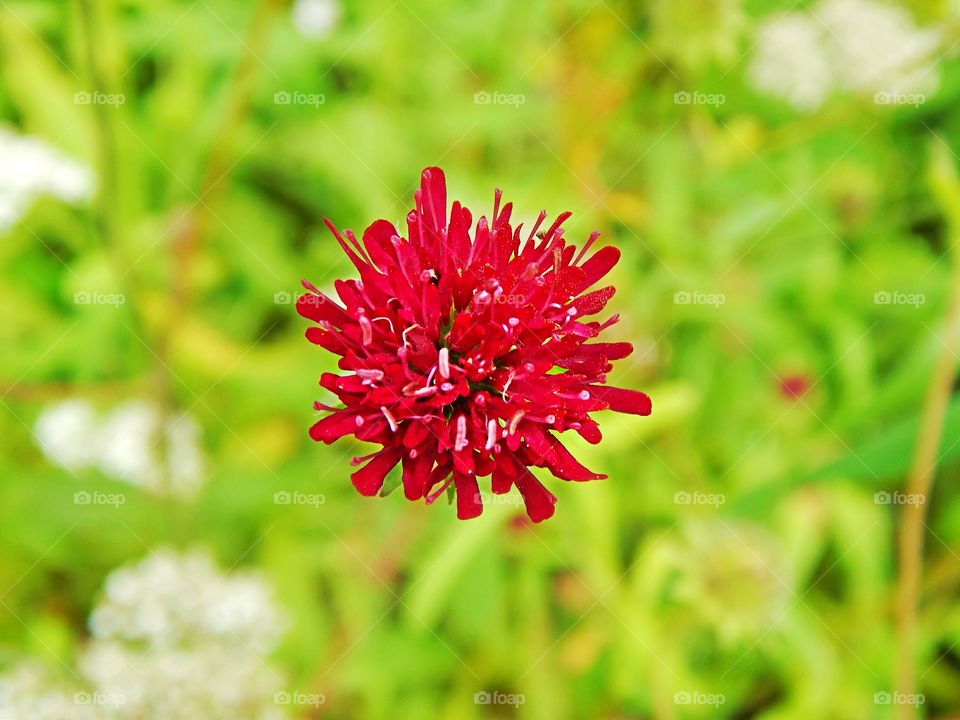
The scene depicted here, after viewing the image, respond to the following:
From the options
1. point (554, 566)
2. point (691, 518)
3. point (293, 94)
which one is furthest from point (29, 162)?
point (691, 518)

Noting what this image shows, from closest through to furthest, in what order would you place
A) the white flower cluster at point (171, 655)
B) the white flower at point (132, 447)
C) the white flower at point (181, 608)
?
the white flower cluster at point (171, 655) → the white flower at point (181, 608) → the white flower at point (132, 447)

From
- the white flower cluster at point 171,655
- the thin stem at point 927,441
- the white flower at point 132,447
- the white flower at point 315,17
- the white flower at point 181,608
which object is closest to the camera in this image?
the thin stem at point 927,441

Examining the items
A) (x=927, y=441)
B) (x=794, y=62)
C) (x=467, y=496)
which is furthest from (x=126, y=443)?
(x=794, y=62)

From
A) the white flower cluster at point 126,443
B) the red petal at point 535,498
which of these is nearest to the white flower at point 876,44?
the red petal at point 535,498

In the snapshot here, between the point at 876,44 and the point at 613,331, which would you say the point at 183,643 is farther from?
the point at 876,44

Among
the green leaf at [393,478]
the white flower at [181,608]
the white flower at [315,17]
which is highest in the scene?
the white flower at [315,17]

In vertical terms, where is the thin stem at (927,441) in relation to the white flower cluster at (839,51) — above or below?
below

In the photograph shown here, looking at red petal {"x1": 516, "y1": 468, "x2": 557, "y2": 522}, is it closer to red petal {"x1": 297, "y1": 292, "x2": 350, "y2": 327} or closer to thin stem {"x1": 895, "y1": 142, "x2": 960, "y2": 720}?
red petal {"x1": 297, "y1": 292, "x2": 350, "y2": 327}

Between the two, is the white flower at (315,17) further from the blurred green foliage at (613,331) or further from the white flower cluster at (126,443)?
the white flower cluster at (126,443)
